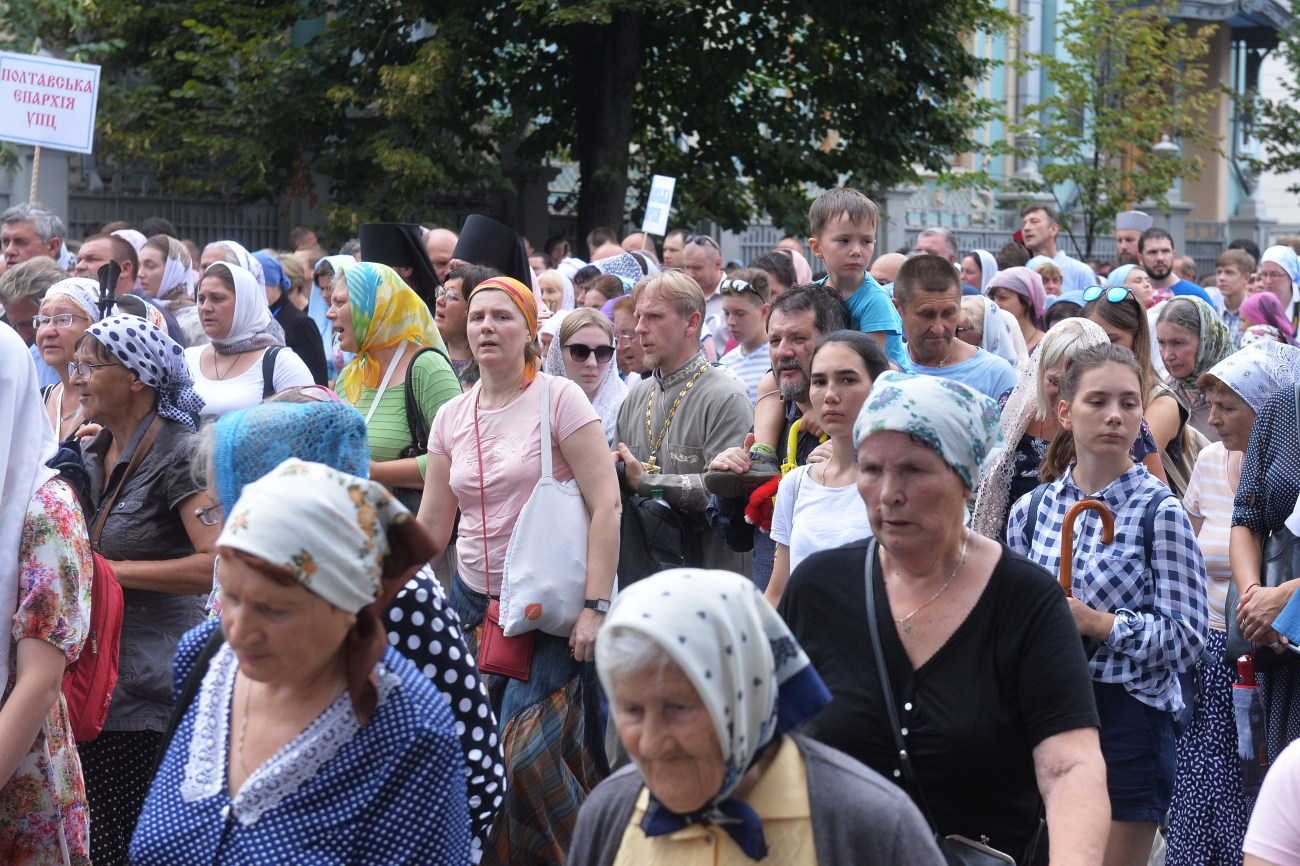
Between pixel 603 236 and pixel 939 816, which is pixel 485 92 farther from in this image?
pixel 939 816

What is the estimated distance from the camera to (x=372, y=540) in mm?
2822

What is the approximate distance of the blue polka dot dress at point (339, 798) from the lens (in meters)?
2.82

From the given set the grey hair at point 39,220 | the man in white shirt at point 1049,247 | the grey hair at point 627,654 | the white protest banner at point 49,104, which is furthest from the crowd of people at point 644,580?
the man in white shirt at point 1049,247

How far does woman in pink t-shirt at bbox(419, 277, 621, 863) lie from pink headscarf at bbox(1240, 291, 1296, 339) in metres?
6.13

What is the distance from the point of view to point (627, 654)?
2.40 m

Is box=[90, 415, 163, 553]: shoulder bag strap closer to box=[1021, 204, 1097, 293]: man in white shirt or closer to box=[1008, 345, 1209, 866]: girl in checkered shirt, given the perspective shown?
box=[1008, 345, 1209, 866]: girl in checkered shirt

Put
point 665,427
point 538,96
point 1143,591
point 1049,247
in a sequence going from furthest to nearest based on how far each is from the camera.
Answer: point 538,96
point 1049,247
point 665,427
point 1143,591

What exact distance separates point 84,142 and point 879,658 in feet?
30.6

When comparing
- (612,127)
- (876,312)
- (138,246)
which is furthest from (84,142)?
(612,127)

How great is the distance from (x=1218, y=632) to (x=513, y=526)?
254cm

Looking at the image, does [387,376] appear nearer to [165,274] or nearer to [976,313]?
[976,313]

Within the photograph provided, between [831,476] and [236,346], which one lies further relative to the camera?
[236,346]

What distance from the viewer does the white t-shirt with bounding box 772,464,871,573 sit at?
14.8ft

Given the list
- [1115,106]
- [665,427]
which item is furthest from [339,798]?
[1115,106]
